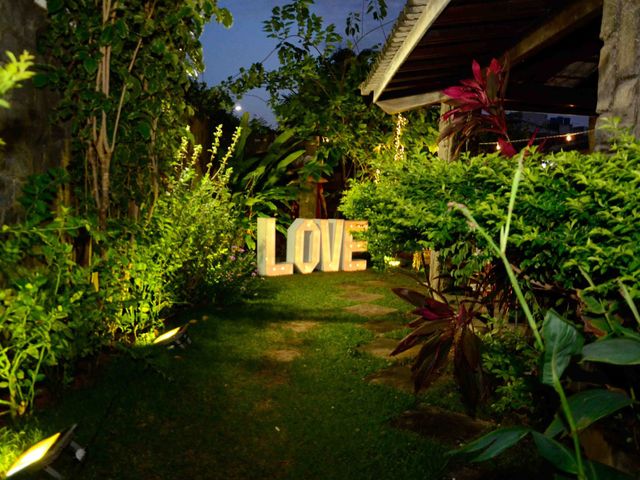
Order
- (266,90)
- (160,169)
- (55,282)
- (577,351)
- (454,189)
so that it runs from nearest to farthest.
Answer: (577,351) < (454,189) < (55,282) < (160,169) < (266,90)

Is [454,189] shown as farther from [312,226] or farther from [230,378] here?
[312,226]

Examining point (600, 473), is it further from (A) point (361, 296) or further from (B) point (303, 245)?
(B) point (303, 245)

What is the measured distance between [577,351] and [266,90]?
10258 mm

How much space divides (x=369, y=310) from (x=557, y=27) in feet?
11.9

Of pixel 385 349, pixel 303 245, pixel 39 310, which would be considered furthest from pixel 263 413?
pixel 303 245

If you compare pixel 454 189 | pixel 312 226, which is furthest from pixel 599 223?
pixel 312 226

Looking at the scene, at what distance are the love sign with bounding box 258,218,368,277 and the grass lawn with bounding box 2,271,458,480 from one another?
371cm

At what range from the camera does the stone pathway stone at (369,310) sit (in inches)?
255

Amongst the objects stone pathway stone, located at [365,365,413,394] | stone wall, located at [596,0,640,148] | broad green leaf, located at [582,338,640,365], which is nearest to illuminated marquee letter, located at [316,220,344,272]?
stone pathway stone, located at [365,365,413,394]

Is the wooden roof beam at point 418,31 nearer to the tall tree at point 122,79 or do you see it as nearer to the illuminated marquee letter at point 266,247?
the tall tree at point 122,79

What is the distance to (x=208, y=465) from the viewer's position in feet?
9.29

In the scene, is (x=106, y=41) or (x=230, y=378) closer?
(x=106, y=41)

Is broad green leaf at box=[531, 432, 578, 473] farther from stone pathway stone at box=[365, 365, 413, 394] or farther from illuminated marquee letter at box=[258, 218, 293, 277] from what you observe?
illuminated marquee letter at box=[258, 218, 293, 277]

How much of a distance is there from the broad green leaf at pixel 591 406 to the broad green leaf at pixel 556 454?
0.03 metres
